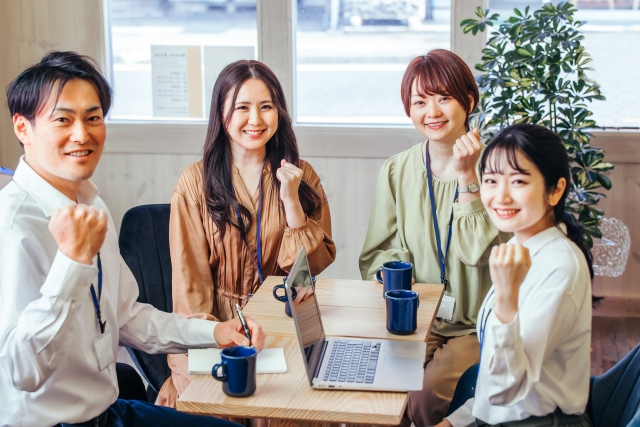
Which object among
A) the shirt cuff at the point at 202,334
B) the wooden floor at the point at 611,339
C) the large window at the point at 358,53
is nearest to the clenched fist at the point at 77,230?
the shirt cuff at the point at 202,334

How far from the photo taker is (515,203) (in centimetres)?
157

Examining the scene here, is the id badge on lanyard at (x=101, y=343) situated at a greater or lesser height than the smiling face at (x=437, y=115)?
lesser

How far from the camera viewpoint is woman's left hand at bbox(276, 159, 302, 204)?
2.28 m

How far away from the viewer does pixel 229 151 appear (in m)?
2.46

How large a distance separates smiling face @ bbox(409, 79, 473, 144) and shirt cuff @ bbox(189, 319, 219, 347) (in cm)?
94

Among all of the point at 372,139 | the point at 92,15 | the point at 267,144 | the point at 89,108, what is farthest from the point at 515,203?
the point at 92,15

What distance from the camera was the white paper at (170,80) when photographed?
4.15 metres

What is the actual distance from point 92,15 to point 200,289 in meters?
2.40

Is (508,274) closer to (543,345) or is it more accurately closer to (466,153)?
(543,345)

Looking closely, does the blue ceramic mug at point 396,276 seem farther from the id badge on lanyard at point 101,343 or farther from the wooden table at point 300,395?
the id badge on lanyard at point 101,343

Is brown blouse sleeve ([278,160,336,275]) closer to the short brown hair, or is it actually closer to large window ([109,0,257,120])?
the short brown hair

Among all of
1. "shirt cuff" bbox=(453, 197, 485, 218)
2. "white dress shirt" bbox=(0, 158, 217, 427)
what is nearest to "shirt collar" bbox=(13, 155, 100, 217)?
"white dress shirt" bbox=(0, 158, 217, 427)

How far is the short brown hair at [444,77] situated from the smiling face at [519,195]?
752 millimetres

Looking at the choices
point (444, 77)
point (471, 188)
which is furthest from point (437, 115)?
point (471, 188)
